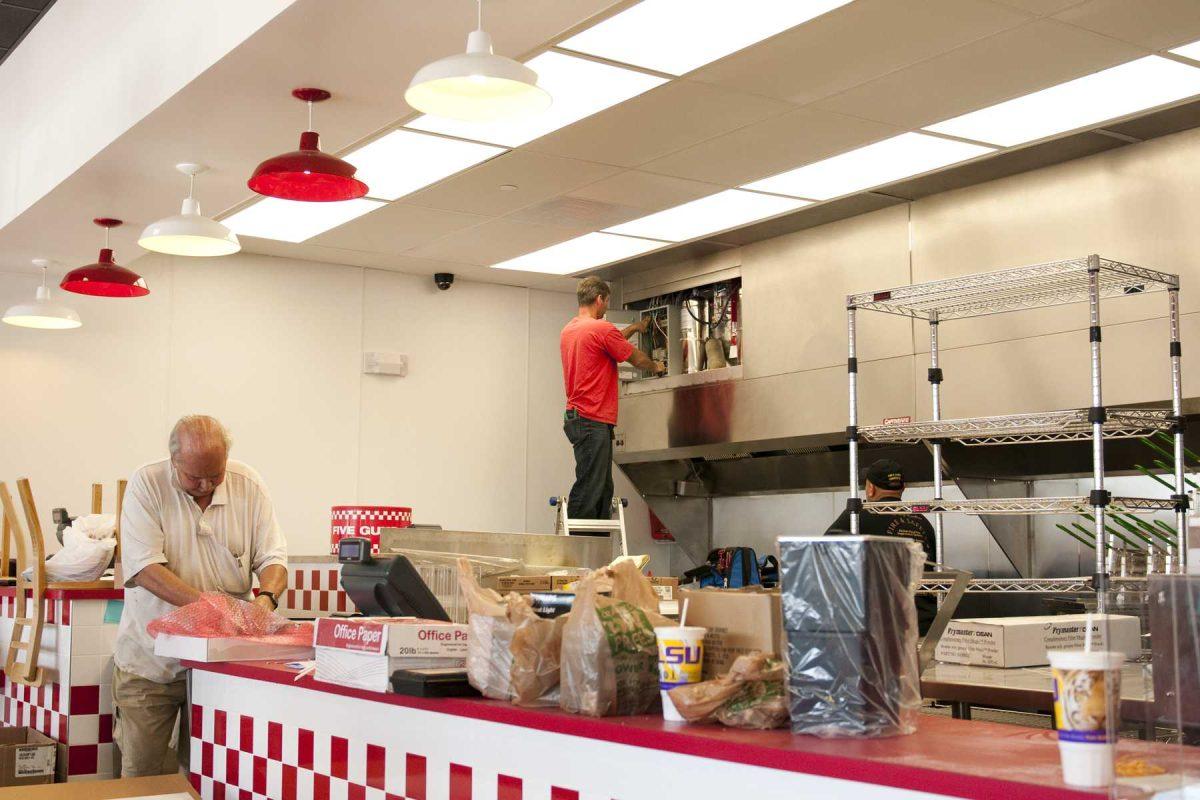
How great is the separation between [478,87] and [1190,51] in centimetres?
252

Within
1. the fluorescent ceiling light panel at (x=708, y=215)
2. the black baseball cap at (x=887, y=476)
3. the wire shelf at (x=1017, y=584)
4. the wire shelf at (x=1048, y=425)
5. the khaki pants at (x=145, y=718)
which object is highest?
the fluorescent ceiling light panel at (x=708, y=215)

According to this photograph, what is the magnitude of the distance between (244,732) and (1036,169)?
4471 mm

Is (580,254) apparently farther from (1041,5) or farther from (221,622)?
(221,622)

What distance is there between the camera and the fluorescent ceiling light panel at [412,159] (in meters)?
5.23

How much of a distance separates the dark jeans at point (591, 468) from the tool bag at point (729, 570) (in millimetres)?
1085

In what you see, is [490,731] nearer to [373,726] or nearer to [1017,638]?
→ [373,726]

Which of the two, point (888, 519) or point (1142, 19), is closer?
point (1142, 19)

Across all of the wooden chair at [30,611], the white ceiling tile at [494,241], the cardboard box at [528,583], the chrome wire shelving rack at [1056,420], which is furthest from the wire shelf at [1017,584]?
the white ceiling tile at [494,241]

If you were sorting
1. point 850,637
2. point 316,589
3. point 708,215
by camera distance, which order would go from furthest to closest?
1. point 708,215
2. point 316,589
3. point 850,637

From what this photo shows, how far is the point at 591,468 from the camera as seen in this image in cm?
679

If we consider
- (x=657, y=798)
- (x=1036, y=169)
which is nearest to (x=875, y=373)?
(x=1036, y=169)

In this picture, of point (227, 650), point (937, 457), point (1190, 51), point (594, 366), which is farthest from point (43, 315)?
point (1190, 51)

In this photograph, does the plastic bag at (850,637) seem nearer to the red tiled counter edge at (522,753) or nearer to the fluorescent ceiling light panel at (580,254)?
the red tiled counter edge at (522,753)

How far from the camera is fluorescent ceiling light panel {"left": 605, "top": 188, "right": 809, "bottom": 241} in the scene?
6.12m
